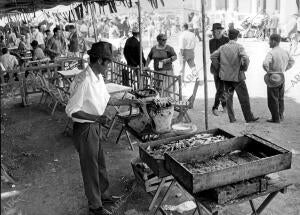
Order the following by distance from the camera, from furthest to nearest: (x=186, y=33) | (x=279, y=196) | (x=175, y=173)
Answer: (x=186, y=33) < (x=279, y=196) < (x=175, y=173)

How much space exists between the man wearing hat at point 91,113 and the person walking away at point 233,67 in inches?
157

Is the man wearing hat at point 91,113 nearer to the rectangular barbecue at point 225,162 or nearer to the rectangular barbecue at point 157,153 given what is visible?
the rectangular barbecue at point 157,153

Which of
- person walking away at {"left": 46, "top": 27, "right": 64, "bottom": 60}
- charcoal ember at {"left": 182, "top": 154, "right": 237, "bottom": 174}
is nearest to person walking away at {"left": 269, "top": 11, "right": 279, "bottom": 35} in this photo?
person walking away at {"left": 46, "top": 27, "right": 64, "bottom": 60}

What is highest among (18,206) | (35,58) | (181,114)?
(35,58)

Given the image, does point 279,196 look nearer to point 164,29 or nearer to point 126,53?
point 126,53

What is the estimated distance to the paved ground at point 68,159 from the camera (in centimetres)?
480

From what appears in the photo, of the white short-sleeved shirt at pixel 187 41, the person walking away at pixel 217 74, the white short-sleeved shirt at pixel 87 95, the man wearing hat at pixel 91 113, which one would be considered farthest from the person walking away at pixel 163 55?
the white short-sleeved shirt at pixel 87 95

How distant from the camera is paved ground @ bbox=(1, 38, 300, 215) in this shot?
4801 millimetres

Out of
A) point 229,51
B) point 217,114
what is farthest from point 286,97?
point 229,51

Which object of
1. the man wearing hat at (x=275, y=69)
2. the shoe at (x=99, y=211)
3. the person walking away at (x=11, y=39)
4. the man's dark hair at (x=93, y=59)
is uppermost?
the person walking away at (x=11, y=39)

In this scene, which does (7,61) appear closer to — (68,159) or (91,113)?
(68,159)

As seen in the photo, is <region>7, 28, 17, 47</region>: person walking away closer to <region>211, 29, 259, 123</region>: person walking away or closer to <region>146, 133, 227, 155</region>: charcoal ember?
<region>211, 29, 259, 123</region>: person walking away

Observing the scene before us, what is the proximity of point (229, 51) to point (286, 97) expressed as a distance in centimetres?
329

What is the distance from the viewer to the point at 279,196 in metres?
4.82
